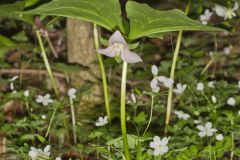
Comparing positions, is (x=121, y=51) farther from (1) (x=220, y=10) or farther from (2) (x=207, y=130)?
(1) (x=220, y=10)

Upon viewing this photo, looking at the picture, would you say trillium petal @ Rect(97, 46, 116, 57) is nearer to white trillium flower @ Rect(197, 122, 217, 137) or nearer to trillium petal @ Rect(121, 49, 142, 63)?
trillium petal @ Rect(121, 49, 142, 63)

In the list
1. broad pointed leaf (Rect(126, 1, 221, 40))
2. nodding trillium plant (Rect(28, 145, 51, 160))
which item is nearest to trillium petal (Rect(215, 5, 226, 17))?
broad pointed leaf (Rect(126, 1, 221, 40))

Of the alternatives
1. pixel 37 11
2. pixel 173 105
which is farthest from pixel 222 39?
pixel 37 11

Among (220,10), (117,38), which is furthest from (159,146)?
(220,10)

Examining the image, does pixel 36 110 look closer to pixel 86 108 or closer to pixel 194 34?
pixel 86 108

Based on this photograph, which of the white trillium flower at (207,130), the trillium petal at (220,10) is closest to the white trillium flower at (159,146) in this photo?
the white trillium flower at (207,130)

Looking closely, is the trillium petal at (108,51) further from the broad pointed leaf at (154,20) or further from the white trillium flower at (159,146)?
the white trillium flower at (159,146)
